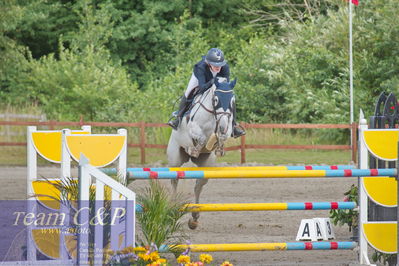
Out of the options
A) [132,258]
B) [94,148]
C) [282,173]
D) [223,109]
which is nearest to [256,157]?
[223,109]

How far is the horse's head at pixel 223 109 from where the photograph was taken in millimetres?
7887

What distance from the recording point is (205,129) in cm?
841

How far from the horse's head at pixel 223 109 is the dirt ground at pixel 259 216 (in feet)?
2.28

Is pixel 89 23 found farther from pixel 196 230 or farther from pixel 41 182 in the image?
pixel 41 182

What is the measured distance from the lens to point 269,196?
12836 millimetres

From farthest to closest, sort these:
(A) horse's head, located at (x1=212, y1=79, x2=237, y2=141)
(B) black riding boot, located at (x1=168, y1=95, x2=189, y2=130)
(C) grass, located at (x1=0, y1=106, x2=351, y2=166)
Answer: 1. (C) grass, located at (x1=0, y1=106, x2=351, y2=166)
2. (B) black riding boot, located at (x1=168, y1=95, x2=189, y2=130)
3. (A) horse's head, located at (x1=212, y1=79, x2=237, y2=141)

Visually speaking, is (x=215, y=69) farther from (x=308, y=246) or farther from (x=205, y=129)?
(x=308, y=246)

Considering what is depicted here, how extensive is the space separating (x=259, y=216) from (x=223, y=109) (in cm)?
287

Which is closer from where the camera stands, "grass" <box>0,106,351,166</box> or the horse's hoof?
the horse's hoof

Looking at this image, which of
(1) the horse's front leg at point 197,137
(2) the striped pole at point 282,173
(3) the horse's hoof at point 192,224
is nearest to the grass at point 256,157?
(3) the horse's hoof at point 192,224

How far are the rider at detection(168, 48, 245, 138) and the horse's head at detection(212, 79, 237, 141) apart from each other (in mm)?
192

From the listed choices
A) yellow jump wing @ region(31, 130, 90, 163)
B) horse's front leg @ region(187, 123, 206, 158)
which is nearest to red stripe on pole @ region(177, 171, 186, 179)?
yellow jump wing @ region(31, 130, 90, 163)

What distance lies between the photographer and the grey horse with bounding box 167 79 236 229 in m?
7.95

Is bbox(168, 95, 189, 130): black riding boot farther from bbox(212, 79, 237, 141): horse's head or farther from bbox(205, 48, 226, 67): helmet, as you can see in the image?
bbox(212, 79, 237, 141): horse's head
